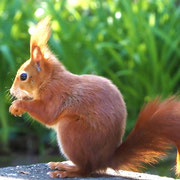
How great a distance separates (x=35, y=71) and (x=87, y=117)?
0.46 meters

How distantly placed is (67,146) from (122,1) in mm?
3766

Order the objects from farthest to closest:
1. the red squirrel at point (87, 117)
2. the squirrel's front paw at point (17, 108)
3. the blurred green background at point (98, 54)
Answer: the blurred green background at point (98, 54)
the squirrel's front paw at point (17, 108)
the red squirrel at point (87, 117)

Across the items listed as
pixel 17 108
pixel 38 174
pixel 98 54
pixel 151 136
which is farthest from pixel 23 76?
pixel 98 54

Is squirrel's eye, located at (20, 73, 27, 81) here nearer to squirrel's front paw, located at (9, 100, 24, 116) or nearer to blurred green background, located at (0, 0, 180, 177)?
squirrel's front paw, located at (9, 100, 24, 116)

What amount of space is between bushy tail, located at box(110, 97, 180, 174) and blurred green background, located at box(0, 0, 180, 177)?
2740mm

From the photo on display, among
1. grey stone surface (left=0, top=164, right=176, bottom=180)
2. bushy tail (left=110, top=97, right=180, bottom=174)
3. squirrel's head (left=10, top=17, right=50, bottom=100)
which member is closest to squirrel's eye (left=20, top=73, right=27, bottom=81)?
squirrel's head (left=10, top=17, right=50, bottom=100)

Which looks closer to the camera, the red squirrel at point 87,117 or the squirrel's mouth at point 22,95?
the red squirrel at point 87,117

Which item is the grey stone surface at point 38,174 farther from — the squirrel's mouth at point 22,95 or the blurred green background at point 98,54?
the blurred green background at point 98,54

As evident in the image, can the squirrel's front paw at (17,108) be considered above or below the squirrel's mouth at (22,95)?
below

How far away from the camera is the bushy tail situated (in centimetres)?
345

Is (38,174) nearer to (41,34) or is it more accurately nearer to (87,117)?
(87,117)

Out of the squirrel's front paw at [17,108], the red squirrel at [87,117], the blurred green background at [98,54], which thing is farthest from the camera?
the blurred green background at [98,54]

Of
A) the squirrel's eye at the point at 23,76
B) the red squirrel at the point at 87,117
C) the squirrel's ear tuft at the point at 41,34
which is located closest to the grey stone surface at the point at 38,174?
the red squirrel at the point at 87,117

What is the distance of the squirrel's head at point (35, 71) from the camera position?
3.55 m
